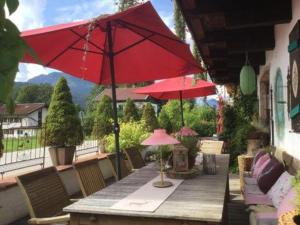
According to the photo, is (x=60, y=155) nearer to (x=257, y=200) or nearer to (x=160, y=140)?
(x=257, y=200)

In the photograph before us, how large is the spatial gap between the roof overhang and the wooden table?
177cm

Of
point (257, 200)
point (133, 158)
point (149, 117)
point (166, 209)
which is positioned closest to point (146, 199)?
point (166, 209)

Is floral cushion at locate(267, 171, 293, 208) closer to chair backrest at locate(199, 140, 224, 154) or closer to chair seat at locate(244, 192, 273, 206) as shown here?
chair seat at locate(244, 192, 273, 206)

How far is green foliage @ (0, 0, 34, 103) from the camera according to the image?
0.63 metres

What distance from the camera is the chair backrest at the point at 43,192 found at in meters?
2.95

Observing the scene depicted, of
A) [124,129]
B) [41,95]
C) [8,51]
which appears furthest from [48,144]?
[41,95]

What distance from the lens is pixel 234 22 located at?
4180mm

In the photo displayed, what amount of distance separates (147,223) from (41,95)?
83.6 m

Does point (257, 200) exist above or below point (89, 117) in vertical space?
below

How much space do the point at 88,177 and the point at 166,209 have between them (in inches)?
55.3

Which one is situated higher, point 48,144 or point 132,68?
point 132,68

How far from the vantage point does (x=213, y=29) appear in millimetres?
5219

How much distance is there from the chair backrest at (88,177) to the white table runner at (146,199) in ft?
1.99

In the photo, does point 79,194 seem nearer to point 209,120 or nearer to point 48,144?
point 48,144
